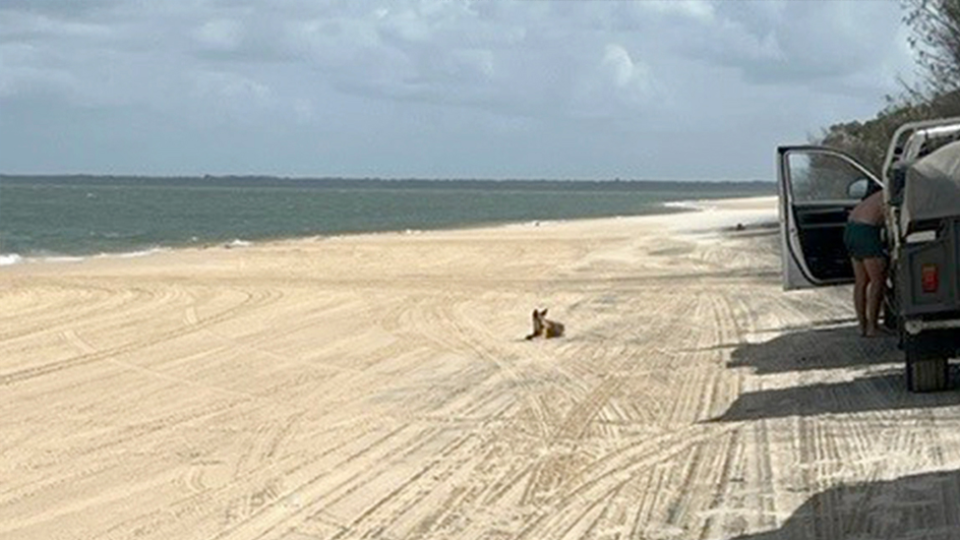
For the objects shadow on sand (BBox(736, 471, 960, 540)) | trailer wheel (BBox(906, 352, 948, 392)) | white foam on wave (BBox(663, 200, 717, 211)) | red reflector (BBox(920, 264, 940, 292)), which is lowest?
white foam on wave (BBox(663, 200, 717, 211))

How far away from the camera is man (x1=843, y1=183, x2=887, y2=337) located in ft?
46.0

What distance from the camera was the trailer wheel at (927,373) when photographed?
39.9 feet

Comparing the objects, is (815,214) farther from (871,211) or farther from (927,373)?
(927,373)

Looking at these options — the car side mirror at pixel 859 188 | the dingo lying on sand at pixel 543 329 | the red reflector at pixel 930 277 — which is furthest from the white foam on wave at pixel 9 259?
the red reflector at pixel 930 277

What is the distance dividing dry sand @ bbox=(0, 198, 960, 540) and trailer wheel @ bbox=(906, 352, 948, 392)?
13cm

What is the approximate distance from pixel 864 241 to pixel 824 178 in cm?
197

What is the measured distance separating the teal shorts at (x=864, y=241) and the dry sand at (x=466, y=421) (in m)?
0.94

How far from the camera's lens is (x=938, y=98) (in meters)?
28.7

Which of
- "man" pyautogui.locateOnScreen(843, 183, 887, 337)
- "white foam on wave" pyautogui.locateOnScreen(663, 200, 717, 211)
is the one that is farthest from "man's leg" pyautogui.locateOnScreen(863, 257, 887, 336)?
"white foam on wave" pyautogui.locateOnScreen(663, 200, 717, 211)

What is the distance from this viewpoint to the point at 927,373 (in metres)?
12.2

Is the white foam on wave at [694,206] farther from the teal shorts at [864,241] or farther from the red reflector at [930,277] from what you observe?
the red reflector at [930,277]

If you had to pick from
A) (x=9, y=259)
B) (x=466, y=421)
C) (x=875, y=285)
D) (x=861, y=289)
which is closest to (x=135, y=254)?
(x=9, y=259)

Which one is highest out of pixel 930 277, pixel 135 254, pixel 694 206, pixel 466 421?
pixel 930 277

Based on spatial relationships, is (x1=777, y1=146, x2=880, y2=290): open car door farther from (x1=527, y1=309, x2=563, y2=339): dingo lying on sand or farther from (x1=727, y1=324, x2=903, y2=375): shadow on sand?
(x1=527, y1=309, x2=563, y2=339): dingo lying on sand
